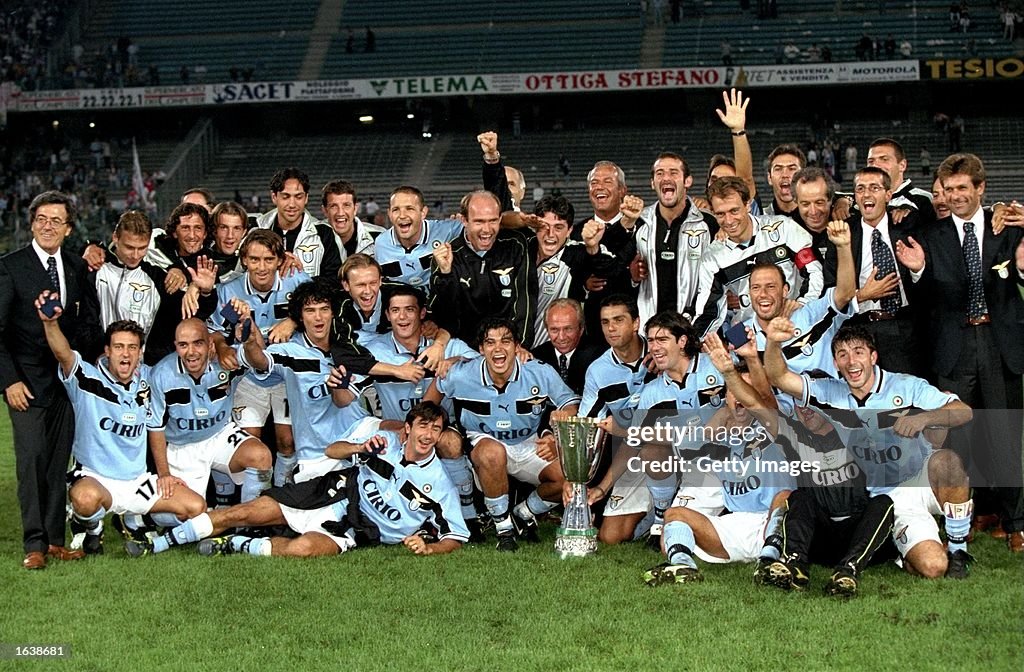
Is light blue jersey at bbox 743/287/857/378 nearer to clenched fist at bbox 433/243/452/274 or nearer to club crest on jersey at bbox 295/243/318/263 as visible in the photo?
clenched fist at bbox 433/243/452/274

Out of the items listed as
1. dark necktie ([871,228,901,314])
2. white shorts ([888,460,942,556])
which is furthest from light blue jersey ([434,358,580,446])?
white shorts ([888,460,942,556])

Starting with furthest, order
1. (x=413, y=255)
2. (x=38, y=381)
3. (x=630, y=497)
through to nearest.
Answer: (x=413, y=255) → (x=630, y=497) → (x=38, y=381)

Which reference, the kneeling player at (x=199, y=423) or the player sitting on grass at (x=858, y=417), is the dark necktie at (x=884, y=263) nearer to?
the player sitting on grass at (x=858, y=417)

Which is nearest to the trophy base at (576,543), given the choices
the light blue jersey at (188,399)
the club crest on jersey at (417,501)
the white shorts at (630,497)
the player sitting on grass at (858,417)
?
the white shorts at (630,497)

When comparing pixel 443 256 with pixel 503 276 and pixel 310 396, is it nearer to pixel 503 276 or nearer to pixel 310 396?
pixel 503 276

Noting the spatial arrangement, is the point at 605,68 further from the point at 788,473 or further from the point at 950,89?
the point at 788,473

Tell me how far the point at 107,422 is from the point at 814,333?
12.5ft

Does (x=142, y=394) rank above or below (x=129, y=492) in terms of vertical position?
above

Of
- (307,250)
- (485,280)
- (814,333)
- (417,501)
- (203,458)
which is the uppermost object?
(307,250)

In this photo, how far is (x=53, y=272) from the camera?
6.51 m

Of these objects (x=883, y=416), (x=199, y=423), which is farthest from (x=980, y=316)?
(x=199, y=423)

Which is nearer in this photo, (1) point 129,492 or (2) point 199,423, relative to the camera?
(1) point 129,492

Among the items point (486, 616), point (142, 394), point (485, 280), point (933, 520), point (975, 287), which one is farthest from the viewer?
point (485, 280)

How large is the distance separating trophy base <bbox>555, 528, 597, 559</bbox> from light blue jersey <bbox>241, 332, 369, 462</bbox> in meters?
1.44
